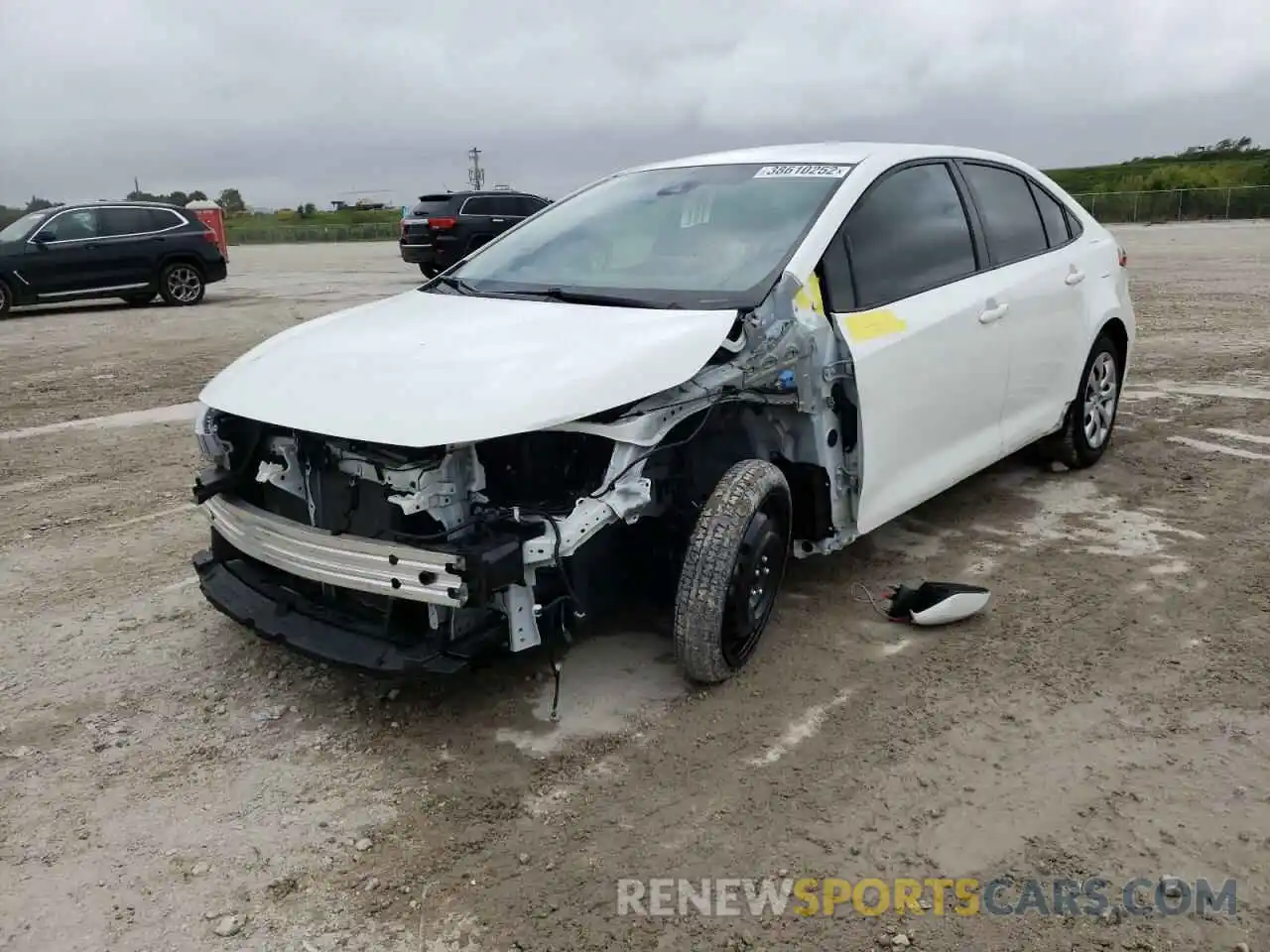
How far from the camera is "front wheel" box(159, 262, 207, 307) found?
1549cm

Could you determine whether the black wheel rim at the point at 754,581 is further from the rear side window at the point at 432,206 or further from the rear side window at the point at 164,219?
the rear side window at the point at 432,206

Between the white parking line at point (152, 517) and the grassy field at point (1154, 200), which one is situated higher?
the grassy field at point (1154, 200)

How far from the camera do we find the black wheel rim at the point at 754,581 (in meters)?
3.43

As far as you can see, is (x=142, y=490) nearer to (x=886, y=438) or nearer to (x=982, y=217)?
(x=886, y=438)

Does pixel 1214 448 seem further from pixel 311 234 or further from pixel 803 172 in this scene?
pixel 311 234

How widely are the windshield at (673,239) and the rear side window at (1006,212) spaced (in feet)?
3.35

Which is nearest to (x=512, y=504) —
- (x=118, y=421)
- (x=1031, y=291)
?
(x=1031, y=291)

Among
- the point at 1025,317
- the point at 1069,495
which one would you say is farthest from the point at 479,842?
the point at 1069,495

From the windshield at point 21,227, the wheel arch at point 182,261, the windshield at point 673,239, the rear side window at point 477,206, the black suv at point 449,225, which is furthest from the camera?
the rear side window at point 477,206

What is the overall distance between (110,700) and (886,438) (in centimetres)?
291

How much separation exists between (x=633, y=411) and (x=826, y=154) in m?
1.90

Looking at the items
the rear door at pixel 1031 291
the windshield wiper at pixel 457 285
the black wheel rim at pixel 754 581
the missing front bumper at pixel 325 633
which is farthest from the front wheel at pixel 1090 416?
the missing front bumper at pixel 325 633

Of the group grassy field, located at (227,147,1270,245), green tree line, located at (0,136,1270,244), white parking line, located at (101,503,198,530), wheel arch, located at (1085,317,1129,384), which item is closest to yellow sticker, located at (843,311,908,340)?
wheel arch, located at (1085,317,1129,384)

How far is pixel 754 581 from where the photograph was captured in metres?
3.52
